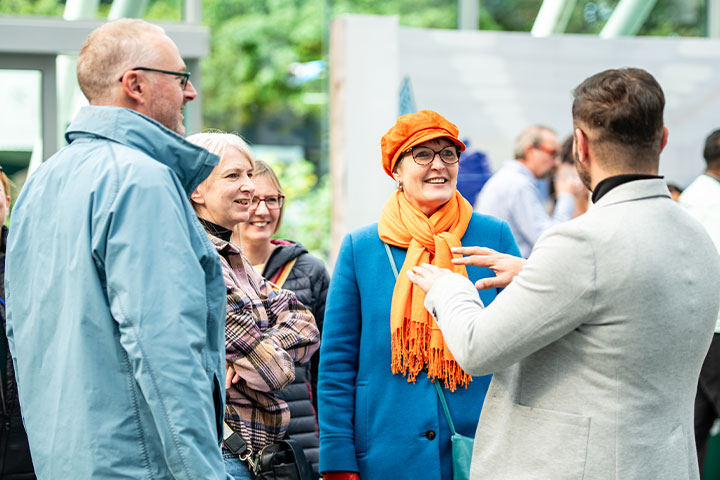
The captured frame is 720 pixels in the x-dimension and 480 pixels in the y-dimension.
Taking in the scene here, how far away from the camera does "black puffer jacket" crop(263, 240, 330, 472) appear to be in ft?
10.9

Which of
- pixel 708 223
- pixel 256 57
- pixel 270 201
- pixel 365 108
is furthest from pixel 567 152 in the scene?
pixel 256 57

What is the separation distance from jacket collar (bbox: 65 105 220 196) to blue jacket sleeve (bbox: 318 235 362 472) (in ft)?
3.20

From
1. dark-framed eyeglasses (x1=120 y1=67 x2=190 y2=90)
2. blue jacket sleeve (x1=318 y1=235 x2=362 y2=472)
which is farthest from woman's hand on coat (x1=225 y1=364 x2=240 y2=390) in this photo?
dark-framed eyeglasses (x1=120 y1=67 x2=190 y2=90)

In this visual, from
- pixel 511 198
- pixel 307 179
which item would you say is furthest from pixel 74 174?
pixel 307 179

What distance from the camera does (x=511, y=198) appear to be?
6.67 meters

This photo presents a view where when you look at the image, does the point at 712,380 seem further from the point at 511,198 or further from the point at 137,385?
the point at 137,385

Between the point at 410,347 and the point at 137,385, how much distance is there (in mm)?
1110

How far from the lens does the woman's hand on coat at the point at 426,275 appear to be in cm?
230

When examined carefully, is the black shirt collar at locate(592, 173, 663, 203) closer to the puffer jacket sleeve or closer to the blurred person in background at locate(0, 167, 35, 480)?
the puffer jacket sleeve

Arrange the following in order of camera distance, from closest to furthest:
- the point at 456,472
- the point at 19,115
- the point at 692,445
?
the point at 692,445 → the point at 456,472 → the point at 19,115

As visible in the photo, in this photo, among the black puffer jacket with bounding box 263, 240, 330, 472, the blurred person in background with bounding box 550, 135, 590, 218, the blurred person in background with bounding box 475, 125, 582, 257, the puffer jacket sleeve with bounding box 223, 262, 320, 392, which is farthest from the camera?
the blurred person in background with bounding box 550, 135, 590, 218

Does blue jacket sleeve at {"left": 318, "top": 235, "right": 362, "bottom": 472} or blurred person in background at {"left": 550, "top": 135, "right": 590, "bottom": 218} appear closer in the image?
blue jacket sleeve at {"left": 318, "top": 235, "right": 362, "bottom": 472}

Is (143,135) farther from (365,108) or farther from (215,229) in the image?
(365,108)

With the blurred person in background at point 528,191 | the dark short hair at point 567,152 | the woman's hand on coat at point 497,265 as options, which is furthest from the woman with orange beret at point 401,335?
the blurred person in background at point 528,191
